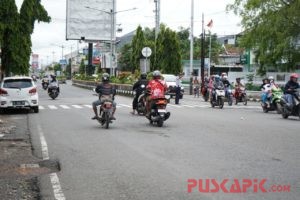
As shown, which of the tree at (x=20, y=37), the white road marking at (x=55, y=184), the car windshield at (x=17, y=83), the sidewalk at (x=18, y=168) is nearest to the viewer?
the white road marking at (x=55, y=184)

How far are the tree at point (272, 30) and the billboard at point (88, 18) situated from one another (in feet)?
68.8

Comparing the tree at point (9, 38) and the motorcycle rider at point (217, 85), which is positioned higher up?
the tree at point (9, 38)

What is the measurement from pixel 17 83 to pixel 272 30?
22343 mm

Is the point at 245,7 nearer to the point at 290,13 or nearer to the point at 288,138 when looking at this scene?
the point at 290,13

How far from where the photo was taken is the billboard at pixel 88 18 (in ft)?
199

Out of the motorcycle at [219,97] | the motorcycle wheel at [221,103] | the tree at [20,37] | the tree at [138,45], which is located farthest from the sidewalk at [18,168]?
the tree at [138,45]

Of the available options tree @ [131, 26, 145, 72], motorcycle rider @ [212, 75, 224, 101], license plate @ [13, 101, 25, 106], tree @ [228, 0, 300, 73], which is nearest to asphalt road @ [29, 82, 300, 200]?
license plate @ [13, 101, 25, 106]

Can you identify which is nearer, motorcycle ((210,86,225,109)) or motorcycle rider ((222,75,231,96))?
motorcycle ((210,86,225,109))

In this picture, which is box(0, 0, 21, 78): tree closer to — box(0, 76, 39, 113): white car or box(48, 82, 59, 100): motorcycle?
box(48, 82, 59, 100): motorcycle

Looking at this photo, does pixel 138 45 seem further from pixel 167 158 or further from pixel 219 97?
pixel 167 158

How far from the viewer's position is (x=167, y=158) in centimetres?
1016

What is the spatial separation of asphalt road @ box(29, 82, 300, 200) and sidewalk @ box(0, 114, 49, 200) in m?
0.25

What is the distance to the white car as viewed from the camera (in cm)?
2298

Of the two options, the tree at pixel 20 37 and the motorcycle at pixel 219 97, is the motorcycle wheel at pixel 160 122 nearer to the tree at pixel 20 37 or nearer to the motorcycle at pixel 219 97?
the motorcycle at pixel 219 97
